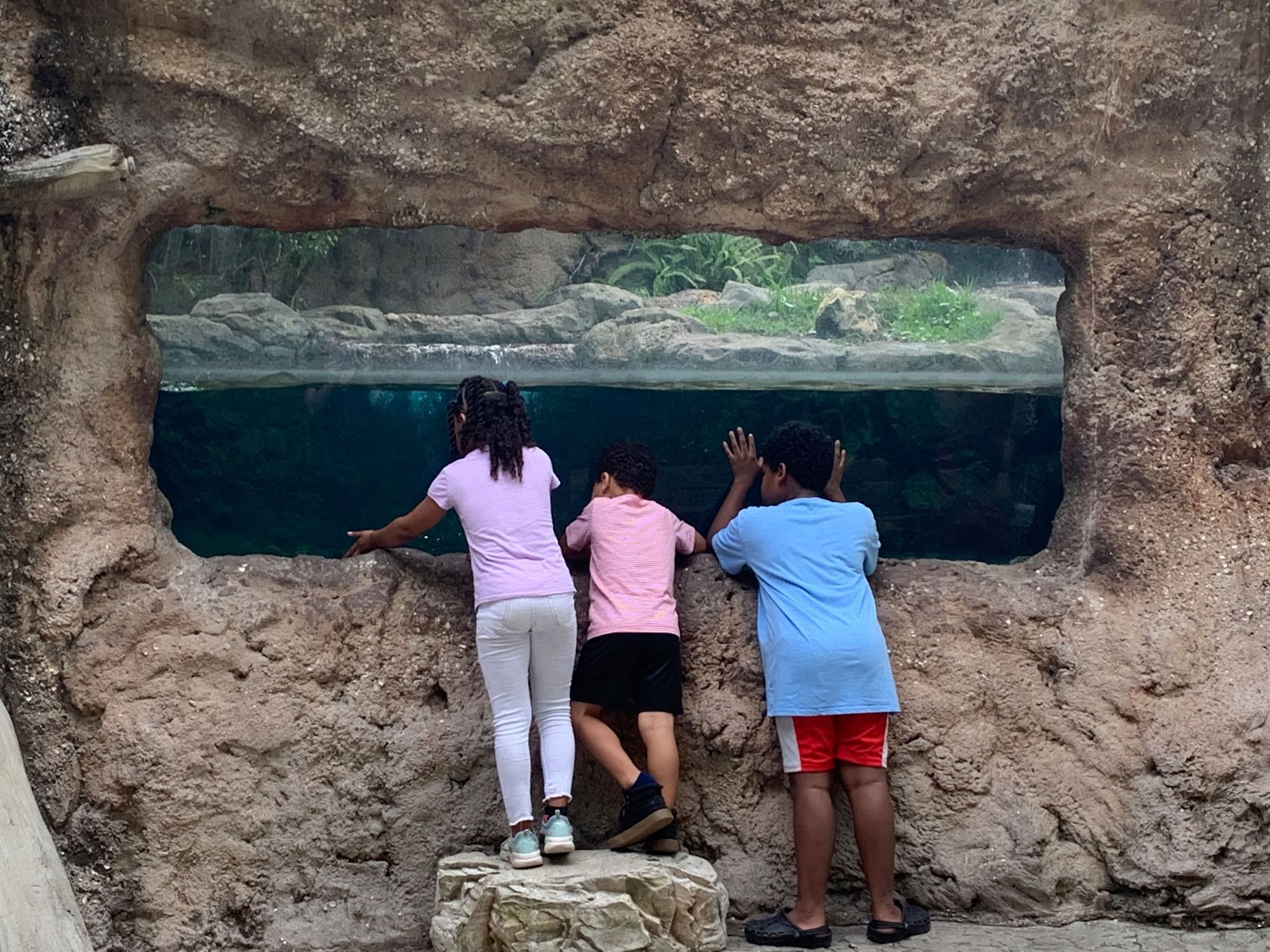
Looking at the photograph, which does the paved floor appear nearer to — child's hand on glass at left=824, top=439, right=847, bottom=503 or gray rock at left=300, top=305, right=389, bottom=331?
child's hand on glass at left=824, top=439, right=847, bottom=503

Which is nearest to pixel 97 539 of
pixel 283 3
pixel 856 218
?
pixel 283 3

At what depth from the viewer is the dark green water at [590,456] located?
4559 mm

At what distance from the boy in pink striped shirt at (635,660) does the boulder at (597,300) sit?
1782 mm

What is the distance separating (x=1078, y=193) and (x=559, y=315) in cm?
228

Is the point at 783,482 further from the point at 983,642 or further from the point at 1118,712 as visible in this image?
the point at 1118,712

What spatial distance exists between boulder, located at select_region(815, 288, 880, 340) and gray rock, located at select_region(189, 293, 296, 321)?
2334 millimetres

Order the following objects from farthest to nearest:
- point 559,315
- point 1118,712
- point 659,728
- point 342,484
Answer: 1. point 559,315
2. point 342,484
3. point 1118,712
4. point 659,728

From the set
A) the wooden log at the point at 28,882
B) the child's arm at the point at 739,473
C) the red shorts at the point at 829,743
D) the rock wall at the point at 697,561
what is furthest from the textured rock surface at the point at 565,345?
the wooden log at the point at 28,882

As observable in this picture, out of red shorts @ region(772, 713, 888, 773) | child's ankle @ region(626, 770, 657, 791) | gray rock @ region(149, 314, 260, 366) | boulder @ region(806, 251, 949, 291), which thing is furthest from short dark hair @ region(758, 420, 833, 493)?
gray rock @ region(149, 314, 260, 366)

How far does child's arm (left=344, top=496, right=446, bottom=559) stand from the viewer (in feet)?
12.0

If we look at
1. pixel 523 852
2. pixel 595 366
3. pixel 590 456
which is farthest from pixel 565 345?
pixel 523 852

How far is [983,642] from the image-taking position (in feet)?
12.8

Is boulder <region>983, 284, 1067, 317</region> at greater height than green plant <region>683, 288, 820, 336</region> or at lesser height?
greater

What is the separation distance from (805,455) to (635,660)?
87cm
